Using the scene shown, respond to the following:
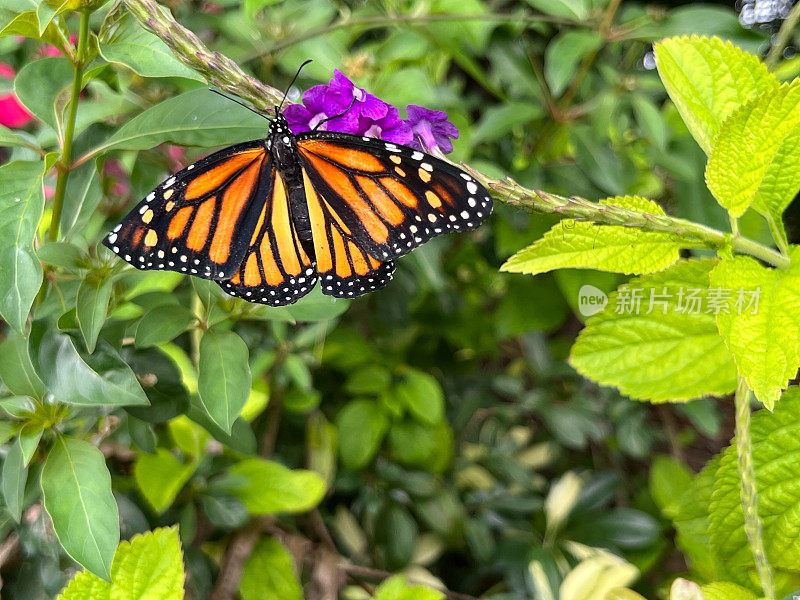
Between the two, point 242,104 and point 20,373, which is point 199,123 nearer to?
point 242,104

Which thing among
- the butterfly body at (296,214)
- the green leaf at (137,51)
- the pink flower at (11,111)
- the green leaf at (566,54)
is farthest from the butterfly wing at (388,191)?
the pink flower at (11,111)

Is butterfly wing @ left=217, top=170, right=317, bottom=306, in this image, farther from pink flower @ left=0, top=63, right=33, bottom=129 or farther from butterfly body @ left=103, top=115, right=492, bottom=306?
pink flower @ left=0, top=63, right=33, bottom=129

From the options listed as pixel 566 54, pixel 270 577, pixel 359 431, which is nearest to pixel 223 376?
pixel 270 577

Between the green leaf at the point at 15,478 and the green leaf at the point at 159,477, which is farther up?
the green leaf at the point at 15,478

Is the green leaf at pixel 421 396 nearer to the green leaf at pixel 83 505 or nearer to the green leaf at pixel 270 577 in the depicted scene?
the green leaf at pixel 270 577

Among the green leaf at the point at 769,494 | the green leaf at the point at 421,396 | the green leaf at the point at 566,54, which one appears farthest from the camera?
the green leaf at the point at 421,396

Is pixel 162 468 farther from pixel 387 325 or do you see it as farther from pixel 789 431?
pixel 789 431

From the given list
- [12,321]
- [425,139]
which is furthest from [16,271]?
[425,139]
